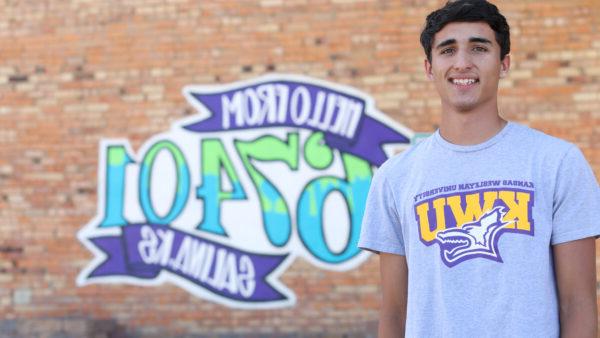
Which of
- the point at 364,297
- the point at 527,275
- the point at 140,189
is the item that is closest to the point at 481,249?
the point at 527,275

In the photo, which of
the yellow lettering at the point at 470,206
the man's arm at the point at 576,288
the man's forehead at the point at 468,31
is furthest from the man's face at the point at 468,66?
the man's arm at the point at 576,288

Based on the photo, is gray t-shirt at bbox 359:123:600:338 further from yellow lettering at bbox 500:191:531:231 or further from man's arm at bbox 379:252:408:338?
man's arm at bbox 379:252:408:338

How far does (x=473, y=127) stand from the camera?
7.29 feet

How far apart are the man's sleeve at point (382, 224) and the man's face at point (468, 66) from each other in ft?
1.01

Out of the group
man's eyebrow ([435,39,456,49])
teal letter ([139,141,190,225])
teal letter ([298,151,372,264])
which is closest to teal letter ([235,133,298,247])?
teal letter ([298,151,372,264])

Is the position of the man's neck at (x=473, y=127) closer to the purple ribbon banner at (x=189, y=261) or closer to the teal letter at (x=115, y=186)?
the purple ribbon banner at (x=189, y=261)

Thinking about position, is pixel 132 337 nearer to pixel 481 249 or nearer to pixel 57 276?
pixel 57 276

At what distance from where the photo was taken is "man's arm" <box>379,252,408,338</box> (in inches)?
91.5

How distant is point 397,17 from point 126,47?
279cm

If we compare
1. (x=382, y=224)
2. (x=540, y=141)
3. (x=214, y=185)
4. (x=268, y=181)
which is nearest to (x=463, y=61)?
(x=540, y=141)

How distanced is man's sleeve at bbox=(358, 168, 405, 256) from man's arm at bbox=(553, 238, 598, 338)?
468mm

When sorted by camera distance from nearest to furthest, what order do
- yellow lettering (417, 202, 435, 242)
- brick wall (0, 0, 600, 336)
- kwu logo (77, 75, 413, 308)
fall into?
yellow lettering (417, 202, 435, 242) → brick wall (0, 0, 600, 336) → kwu logo (77, 75, 413, 308)

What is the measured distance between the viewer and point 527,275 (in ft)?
6.64

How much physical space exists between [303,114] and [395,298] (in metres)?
5.68
